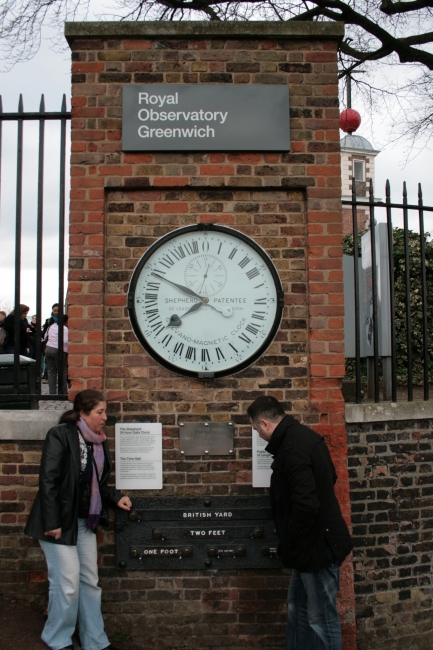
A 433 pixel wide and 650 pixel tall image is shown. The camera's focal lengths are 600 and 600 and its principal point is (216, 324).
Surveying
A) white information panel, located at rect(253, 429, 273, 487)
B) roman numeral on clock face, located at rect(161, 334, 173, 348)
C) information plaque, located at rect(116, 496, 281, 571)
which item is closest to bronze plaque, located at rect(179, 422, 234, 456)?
white information panel, located at rect(253, 429, 273, 487)

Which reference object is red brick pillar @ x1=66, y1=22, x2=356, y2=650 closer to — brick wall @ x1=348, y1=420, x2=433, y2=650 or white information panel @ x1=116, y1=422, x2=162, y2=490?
white information panel @ x1=116, y1=422, x2=162, y2=490

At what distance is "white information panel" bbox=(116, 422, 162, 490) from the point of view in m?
3.92

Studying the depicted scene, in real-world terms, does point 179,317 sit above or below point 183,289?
below

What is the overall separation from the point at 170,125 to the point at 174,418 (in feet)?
6.39

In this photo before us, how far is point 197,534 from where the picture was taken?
3908mm

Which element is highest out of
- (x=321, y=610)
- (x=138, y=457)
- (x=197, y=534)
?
(x=138, y=457)

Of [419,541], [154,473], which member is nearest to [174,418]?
[154,473]

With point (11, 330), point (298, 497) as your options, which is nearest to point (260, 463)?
point (298, 497)

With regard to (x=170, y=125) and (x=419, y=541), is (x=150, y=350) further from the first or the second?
(x=419, y=541)

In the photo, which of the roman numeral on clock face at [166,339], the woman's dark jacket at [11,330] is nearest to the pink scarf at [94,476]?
the roman numeral on clock face at [166,339]

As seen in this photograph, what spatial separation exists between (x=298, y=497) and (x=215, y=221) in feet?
6.16

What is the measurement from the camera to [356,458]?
4574 mm

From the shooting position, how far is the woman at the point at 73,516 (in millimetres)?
3486

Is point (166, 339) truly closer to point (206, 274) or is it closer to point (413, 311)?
point (206, 274)
